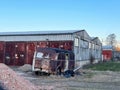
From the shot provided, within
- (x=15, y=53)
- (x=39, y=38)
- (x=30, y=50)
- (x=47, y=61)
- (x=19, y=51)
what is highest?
(x=39, y=38)

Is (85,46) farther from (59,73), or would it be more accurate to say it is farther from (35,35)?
(59,73)

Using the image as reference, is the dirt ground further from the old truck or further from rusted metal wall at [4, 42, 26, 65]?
rusted metal wall at [4, 42, 26, 65]

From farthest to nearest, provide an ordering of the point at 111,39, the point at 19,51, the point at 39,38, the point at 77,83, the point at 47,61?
the point at 111,39, the point at 19,51, the point at 39,38, the point at 47,61, the point at 77,83

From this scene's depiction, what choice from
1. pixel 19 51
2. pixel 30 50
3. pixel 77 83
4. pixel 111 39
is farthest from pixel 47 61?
pixel 111 39

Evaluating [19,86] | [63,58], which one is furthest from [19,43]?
[19,86]

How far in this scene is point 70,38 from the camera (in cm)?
3688

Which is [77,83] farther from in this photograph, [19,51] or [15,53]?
[15,53]

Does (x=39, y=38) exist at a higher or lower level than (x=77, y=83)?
higher

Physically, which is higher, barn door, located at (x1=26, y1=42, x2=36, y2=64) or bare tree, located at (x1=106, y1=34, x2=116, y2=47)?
bare tree, located at (x1=106, y1=34, x2=116, y2=47)

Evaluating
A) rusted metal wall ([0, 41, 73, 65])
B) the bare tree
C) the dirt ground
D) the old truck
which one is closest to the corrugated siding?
rusted metal wall ([0, 41, 73, 65])

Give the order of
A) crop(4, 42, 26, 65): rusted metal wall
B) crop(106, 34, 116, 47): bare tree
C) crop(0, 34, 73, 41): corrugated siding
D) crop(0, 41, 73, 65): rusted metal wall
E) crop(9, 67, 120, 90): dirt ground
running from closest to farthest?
crop(9, 67, 120, 90): dirt ground
crop(0, 34, 73, 41): corrugated siding
crop(0, 41, 73, 65): rusted metal wall
crop(4, 42, 26, 65): rusted metal wall
crop(106, 34, 116, 47): bare tree

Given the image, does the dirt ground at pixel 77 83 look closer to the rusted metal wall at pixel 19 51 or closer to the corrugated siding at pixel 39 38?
the corrugated siding at pixel 39 38

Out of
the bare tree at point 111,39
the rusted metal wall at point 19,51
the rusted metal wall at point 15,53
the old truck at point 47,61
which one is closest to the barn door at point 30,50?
the rusted metal wall at point 19,51

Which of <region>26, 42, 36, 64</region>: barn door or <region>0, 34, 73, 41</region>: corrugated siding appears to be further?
<region>26, 42, 36, 64</region>: barn door
